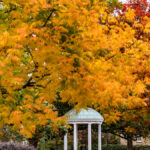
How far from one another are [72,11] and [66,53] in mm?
1029

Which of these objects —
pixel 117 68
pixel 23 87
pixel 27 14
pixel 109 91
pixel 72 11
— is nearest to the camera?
pixel 72 11

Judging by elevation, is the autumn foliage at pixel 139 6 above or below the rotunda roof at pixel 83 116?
above

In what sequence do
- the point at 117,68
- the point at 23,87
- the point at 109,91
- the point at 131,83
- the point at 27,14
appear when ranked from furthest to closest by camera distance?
the point at 131,83 → the point at 117,68 → the point at 23,87 → the point at 109,91 → the point at 27,14

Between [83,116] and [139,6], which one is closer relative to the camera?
[83,116]

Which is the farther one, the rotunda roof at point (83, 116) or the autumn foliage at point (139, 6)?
the autumn foliage at point (139, 6)

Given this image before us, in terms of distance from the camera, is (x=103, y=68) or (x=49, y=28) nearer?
(x=49, y=28)

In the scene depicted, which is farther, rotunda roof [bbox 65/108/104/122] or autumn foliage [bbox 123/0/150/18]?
autumn foliage [bbox 123/0/150/18]

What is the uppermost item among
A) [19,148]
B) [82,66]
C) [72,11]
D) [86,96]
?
[72,11]

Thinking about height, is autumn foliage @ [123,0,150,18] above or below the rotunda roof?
above

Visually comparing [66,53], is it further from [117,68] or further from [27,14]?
[117,68]

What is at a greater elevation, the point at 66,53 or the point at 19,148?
the point at 66,53

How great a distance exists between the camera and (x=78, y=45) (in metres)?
8.57

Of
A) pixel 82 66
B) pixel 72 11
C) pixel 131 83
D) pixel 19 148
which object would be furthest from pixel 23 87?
pixel 131 83

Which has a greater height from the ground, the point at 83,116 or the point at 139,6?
the point at 139,6
